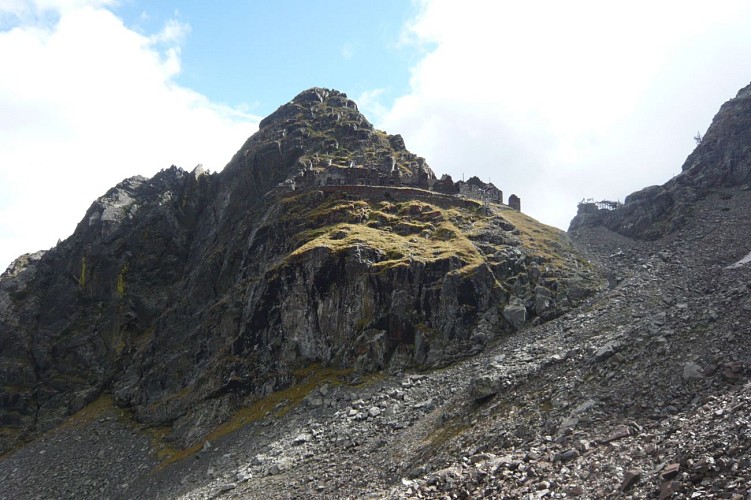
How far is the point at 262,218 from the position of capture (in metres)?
105

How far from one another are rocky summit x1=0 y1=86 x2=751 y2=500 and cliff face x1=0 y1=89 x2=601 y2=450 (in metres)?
0.42

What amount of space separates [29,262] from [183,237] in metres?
40.8

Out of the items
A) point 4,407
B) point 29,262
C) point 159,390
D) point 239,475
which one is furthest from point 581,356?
point 29,262

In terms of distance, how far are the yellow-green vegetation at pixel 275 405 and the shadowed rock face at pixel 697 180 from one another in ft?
190

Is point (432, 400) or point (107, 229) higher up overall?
point (107, 229)

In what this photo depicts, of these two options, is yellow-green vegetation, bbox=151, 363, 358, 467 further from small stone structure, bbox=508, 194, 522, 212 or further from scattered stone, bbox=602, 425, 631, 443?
small stone structure, bbox=508, 194, 522, 212

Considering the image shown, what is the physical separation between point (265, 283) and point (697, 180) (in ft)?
252

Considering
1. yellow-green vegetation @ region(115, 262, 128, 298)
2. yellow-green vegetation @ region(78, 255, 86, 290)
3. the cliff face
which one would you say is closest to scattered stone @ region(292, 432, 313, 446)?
the cliff face

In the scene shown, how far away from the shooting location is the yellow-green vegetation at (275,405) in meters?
65.4

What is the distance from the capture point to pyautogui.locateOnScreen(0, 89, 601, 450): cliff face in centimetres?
7144

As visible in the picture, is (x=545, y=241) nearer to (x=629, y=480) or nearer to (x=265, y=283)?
(x=265, y=283)

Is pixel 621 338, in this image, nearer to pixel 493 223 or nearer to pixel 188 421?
pixel 493 223

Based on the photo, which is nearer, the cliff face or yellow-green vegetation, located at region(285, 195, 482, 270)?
the cliff face

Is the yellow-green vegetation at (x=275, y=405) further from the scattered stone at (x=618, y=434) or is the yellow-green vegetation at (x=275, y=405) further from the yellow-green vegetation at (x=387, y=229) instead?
the scattered stone at (x=618, y=434)
